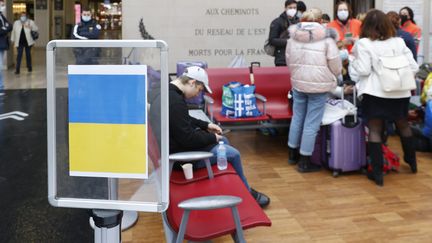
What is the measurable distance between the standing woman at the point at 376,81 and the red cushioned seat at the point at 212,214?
6.09ft

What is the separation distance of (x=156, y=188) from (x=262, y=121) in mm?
3611

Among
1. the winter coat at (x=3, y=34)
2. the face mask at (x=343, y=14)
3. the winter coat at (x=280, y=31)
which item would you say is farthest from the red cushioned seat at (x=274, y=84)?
the winter coat at (x=3, y=34)

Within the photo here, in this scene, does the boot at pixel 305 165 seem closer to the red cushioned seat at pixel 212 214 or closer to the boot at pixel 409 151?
the boot at pixel 409 151

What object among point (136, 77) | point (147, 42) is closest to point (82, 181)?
point (136, 77)

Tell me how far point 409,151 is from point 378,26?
126 cm

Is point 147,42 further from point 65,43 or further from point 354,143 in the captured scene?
point 354,143

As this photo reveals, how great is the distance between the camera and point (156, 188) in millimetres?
1497

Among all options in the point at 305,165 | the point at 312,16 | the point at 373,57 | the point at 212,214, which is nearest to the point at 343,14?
the point at 312,16

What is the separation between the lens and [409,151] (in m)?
4.42

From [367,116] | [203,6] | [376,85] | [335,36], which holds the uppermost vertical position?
[203,6]

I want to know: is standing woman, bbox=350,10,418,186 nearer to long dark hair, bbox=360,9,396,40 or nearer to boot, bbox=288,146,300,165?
long dark hair, bbox=360,9,396,40

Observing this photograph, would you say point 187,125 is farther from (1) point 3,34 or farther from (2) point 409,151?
(1) point 3,34

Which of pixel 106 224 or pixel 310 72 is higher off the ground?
pixel 310 72

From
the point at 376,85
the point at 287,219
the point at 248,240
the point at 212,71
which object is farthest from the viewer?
the point at 212,71
